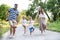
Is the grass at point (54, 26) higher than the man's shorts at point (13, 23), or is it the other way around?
the man's shorts at point (13, 23)

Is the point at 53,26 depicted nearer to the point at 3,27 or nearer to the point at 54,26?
the point at 54,26

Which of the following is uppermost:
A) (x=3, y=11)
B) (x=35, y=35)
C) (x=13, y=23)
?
(x=3, y=11)

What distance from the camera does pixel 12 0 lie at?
2293 mm

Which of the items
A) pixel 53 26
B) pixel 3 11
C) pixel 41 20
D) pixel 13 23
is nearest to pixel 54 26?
pixel 53 26

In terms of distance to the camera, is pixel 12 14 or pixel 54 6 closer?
pixel 12 14

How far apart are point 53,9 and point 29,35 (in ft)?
1.07

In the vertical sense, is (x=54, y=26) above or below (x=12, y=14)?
below

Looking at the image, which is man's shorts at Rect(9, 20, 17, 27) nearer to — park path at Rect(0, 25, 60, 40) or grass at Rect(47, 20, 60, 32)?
park path at Rect(0, 25, 60, 40)

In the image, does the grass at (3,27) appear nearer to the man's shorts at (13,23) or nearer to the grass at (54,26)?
the man's shorts at (13,23)

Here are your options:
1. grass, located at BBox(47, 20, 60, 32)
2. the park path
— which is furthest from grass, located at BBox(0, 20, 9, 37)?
grass, located at BBox(47, 20, 60, 32)

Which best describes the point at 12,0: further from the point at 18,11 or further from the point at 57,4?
the point at 57,4

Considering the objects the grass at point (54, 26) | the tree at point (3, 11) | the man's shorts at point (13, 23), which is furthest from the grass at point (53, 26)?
the tree at point (3, 11)

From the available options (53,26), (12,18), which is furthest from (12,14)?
(53,26)

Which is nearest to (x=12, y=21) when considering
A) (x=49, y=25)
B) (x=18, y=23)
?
(x=18, y=23)
